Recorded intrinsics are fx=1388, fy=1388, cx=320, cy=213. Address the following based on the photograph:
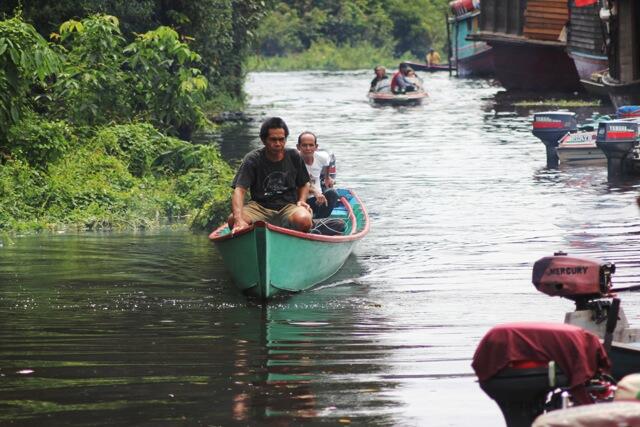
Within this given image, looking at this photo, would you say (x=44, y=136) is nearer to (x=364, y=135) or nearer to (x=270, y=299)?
(x=270, y=299)

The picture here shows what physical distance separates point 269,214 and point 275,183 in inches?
11.4

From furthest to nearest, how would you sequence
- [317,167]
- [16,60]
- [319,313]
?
[16,60] → [317,167] → [319,313]

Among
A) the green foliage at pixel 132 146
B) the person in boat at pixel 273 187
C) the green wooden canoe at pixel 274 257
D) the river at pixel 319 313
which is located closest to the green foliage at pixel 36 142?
the green foliage at pixel 132 146

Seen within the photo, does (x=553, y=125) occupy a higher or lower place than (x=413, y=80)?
higher

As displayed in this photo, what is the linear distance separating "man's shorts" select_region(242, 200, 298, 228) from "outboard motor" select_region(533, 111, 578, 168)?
38.0 ft

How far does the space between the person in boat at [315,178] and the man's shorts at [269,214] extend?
1.45m

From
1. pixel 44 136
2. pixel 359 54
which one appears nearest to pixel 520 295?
pixel 44 136

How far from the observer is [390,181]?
75.3 ft

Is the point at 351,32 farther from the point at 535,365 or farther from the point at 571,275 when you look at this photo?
the point at 535,365

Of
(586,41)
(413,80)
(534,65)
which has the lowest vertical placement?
(413,80)

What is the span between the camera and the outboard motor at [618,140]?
20438mm

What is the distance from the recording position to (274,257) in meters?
11.7

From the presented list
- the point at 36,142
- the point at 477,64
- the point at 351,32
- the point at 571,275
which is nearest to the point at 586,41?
the point at 477,64

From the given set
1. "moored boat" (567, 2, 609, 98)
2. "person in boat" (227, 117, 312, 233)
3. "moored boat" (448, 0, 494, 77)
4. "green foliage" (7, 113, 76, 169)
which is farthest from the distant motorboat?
"person in boat" (227, 117, 312, 233)
